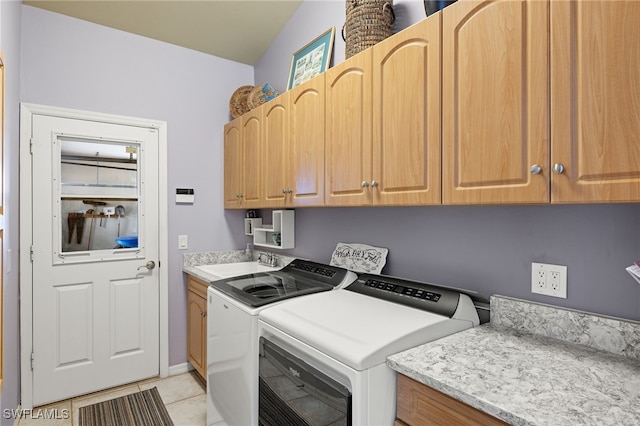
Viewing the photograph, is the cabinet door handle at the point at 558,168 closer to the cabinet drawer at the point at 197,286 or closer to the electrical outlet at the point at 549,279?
Result: the electrical outlet at the point at 549,279

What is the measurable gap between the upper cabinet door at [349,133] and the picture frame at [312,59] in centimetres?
55

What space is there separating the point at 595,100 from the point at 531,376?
0.76 metres

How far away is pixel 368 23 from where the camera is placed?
172 centimetres

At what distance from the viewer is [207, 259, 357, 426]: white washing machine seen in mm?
A: 1656

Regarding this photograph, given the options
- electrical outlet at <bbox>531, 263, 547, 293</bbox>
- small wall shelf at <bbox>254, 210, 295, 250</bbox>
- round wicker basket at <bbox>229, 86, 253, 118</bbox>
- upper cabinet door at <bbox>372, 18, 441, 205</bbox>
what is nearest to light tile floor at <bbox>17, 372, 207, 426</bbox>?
small wall shelf at <bbox>254, 210, 295, 250</bbox>

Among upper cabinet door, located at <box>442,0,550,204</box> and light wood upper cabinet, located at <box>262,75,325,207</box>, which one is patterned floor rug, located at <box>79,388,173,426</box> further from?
upper cabinet door, located at <box>442,0,550,204</box>

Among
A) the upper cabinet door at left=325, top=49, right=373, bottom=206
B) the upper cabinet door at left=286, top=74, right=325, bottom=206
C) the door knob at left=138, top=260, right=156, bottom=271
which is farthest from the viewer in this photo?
the door knob at left=138, top=260, right=156, bottom=271

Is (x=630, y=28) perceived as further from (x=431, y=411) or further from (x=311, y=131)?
(x=311, y=131)

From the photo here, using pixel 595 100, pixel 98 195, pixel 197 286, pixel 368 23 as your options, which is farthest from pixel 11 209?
pixel 595 100

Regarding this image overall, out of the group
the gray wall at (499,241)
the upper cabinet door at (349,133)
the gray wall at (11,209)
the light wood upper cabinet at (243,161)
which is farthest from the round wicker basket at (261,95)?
the gray wall at (11,209)

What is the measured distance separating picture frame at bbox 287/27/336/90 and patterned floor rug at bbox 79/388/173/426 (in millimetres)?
2416

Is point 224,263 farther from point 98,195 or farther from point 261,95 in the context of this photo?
point 261,95

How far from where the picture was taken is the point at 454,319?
1366mm

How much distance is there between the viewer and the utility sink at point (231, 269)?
2.57m
